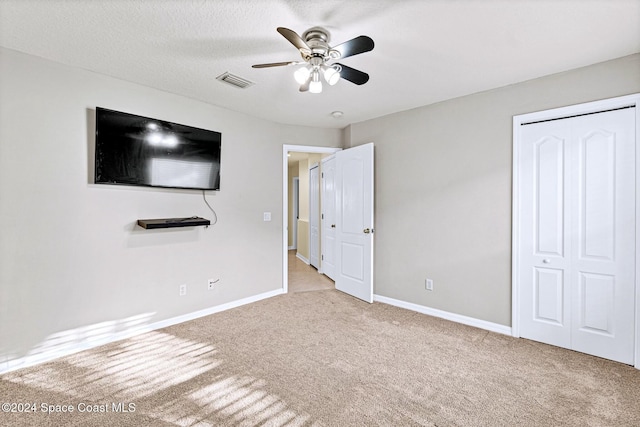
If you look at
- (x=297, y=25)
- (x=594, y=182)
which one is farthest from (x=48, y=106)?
(x=594, y=182)

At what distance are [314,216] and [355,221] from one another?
81.9 inches

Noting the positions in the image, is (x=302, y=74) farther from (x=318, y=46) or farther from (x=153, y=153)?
(x=153, y=153)

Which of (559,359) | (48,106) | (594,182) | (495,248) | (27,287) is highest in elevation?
(48,106)

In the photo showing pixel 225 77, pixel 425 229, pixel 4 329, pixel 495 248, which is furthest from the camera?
pixel 425 229

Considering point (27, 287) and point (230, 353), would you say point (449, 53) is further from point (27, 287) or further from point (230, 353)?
point (27, 287)

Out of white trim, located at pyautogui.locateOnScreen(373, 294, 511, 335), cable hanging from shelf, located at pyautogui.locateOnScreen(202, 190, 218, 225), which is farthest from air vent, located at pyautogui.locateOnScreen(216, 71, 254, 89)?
white trim, located at pyautogui.locateOnScreen(373, 294, 511, 335)

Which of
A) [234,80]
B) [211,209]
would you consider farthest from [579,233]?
[211,209]

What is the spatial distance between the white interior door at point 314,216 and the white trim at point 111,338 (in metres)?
2.24

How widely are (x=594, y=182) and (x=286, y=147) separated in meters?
3.44

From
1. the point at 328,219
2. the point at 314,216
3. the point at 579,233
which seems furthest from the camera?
the point at 314,216

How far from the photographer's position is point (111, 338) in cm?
277

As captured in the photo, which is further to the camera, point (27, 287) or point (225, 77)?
point (225, 77)

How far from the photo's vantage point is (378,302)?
3967mm

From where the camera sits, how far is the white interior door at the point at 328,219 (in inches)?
186
